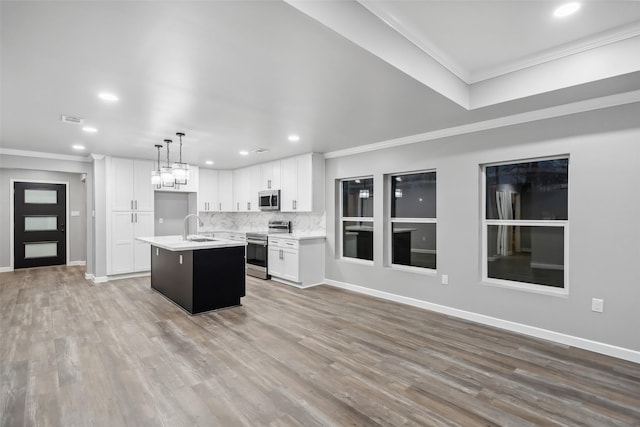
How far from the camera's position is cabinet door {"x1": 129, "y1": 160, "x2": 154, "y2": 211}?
6.52 metres

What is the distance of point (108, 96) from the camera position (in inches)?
121

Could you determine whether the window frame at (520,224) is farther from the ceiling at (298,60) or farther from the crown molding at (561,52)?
the crown molding at (561,52)

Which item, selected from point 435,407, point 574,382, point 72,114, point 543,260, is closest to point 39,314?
point 72,114

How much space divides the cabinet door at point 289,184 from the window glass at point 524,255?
11.3 ft

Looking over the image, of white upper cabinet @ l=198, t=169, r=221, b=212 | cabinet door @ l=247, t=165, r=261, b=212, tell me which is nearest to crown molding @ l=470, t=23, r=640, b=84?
cabinet door @ l=247, t=165, r=261, b=212

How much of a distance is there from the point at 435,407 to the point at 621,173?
2.75m

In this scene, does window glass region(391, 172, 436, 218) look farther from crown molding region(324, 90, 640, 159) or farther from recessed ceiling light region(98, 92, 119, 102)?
recessed ceiling light region(98, 92, 119, 102)

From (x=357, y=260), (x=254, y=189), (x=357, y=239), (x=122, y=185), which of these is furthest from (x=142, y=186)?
(x=357, y=260)

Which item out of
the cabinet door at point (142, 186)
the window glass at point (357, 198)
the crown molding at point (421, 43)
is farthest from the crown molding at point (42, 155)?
the crown molding at point (421, 43)

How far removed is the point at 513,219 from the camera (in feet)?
12.6

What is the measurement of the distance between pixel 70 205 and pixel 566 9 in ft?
32.2

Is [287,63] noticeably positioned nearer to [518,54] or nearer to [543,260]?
[518,54]

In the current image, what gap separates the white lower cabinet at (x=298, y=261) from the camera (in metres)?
5.65

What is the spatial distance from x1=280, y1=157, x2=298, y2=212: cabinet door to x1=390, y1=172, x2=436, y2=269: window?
6.29ft
